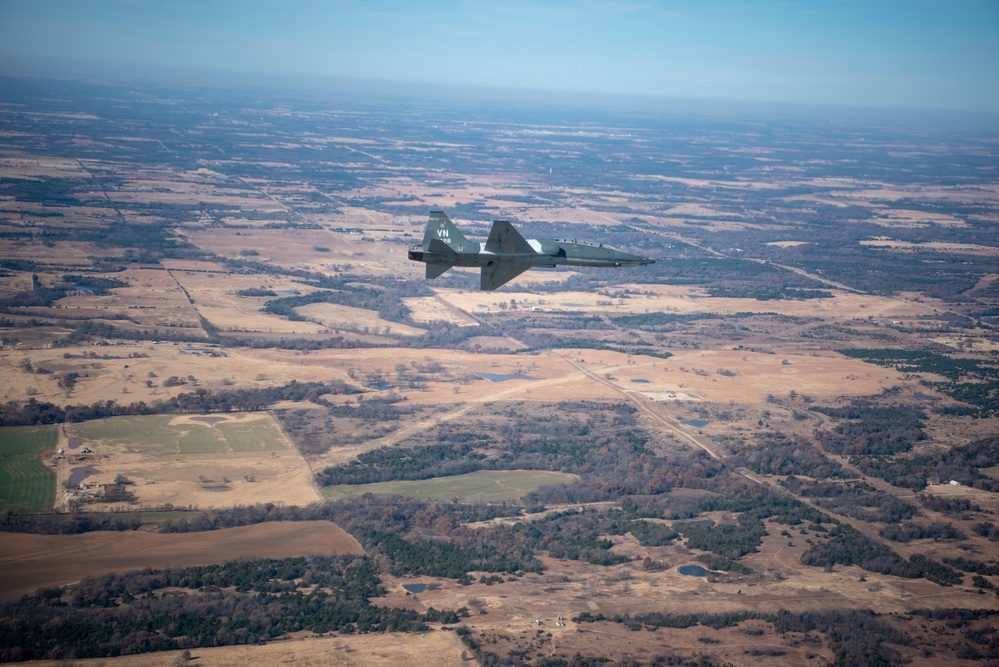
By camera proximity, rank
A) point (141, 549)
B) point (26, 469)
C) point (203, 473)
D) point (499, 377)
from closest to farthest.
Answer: point (141, 549), point (26, 469), point (203, 473), point (499, 377)

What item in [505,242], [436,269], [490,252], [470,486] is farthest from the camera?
[470,486]

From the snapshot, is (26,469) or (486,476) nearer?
(26,469)

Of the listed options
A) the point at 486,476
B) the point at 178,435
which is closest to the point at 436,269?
the point at 486,476

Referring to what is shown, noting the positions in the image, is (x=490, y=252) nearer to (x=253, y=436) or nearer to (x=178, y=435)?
(x=253, y=436)

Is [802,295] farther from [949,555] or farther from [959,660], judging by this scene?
[959,660]

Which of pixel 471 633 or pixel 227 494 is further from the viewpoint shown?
pixel 227 494

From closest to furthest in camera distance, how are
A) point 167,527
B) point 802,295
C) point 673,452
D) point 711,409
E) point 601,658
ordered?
point 601,658, point 167,527, point 673,452, point 711,409, point 802,295

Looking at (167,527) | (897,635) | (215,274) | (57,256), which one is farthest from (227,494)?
(57,256)
